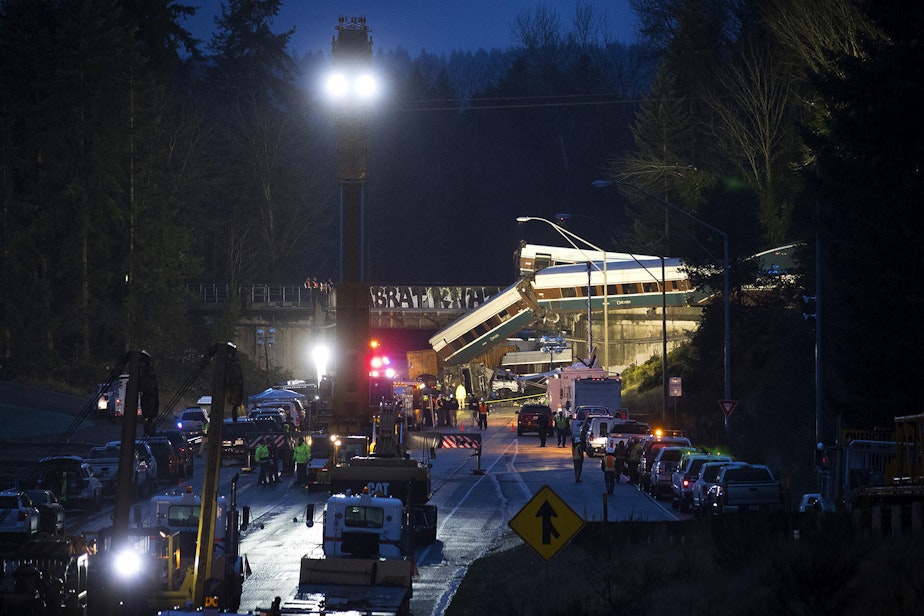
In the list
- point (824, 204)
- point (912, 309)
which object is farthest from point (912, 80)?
point (824, 204)

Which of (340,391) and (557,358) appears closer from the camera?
(340,391)

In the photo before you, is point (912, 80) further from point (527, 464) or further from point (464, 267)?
point (464, 267)

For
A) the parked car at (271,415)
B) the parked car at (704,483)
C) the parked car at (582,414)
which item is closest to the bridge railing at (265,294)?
the parked car at (271,415)

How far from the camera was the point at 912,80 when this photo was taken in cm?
2841

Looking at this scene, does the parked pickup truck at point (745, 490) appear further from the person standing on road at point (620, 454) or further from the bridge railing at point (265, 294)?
the bridge railing at point (265, 294)

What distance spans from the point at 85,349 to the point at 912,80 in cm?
5571

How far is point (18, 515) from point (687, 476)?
1675 centimetres

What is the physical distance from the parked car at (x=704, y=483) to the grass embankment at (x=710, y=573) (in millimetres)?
6415

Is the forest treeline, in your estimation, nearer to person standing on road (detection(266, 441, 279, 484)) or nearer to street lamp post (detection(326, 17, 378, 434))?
street lamp post (detection(326, 17, 378, 434))

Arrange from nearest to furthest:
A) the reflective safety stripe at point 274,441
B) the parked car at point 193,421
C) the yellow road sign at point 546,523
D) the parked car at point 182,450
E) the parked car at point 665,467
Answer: the yellow road sign at point 546,523
the parked car at point 665,467
the reflective safety stripe at point 274,441
the parked car at point 182,450
the parked car at point 193,421

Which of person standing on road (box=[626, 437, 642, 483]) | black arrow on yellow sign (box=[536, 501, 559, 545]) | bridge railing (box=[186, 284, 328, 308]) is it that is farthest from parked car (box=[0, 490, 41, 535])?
bridge railing (box=[186, 284, 328, 308])

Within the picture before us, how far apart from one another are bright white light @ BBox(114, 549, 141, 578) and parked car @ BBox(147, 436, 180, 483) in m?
23.3

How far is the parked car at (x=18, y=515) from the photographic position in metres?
27.9

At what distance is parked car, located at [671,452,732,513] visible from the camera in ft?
113
